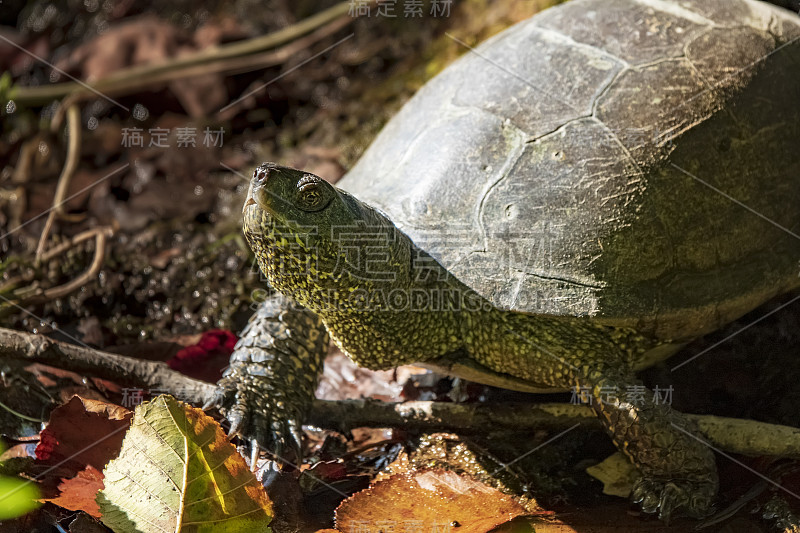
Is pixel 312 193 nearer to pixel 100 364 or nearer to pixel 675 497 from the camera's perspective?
pixel 100 364

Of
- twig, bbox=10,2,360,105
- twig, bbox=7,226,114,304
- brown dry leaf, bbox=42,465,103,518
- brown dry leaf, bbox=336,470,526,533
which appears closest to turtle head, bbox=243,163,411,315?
brown dry leaf, bbox=336,470,526,533

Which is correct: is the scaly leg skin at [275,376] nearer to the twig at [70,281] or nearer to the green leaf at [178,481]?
the green leaf at [178,481]

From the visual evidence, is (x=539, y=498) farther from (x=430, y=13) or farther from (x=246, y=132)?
(x=430, y=13)

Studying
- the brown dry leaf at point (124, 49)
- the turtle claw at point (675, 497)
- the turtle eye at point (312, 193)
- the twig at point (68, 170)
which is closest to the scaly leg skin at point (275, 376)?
the turtle eye at point (312, 193)

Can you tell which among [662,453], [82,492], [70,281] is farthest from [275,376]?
[70,281]

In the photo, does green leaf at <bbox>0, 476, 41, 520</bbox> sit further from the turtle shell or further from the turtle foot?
the turtle shell

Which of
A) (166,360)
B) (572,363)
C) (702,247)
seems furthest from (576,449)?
(166,360)
